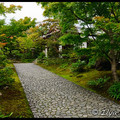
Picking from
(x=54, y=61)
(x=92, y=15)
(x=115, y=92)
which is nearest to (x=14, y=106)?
(x=115, y=92)

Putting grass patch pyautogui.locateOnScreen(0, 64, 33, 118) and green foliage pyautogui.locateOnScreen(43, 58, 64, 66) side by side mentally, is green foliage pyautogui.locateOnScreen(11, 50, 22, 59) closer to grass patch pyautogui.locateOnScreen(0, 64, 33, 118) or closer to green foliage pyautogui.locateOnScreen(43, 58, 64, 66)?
green foliage pyautogui.locateOnScreen(43, 58, 64, 66)

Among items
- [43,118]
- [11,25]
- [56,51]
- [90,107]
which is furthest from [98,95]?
[56,51]

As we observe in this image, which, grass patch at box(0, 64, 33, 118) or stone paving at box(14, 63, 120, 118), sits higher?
grass patch at box(0, 64, 33, 118)

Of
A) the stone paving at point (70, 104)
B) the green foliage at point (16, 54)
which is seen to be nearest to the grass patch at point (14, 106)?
the stone paving at point (70, 104)

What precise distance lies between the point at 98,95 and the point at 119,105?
4.47ft

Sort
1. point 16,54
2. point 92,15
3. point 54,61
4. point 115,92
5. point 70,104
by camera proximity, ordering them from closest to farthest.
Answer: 1. point 70,104
2. point 115,92
3. point 92,15
4. point 54,61
5. point 16,54

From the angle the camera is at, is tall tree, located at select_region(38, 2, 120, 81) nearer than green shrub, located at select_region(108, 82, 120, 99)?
Yes

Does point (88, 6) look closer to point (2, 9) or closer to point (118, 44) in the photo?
point (118, 44)

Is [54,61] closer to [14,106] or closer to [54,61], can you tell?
[54,61]

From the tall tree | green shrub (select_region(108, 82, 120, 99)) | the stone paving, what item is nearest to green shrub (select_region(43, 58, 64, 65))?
the stone paving

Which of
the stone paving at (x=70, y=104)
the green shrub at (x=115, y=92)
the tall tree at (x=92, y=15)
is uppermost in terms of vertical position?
the tall tree at (x=92, y=15)

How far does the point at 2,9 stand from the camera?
5.83 metres

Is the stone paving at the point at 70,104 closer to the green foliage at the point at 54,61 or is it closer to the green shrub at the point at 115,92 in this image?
the green shrub at the point at 115,92

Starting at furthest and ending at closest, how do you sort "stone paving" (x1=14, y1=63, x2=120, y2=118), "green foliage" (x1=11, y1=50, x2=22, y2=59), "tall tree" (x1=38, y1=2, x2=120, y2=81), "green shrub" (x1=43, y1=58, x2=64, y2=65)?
1. "green foliage" (x1=11, y1=50, x2=22, y2=59)
2. "green shrub" (x1=43, y1=58, x2=64, y2=65)
3. "tall tree" (x1=38, y1=2, x2=120, y2=81)
4. "stone paving" (x1=14, y1=63, x2=120, y2=118)
